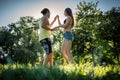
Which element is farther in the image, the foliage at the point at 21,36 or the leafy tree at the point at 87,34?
the foliage at the point at 21,36

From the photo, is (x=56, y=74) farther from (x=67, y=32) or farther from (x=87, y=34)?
(x=87, y=34)

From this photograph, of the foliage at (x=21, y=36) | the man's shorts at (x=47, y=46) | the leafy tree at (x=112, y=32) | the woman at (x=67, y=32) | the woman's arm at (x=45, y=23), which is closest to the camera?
the man's shorts at (x=47, y=46)

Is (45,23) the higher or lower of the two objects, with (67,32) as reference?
higher

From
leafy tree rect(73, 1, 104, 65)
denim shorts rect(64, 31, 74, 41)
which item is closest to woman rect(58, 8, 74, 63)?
denim shorts rect(64, 31, 74, 41)

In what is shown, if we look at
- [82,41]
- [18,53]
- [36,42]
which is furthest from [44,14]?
[36,42]

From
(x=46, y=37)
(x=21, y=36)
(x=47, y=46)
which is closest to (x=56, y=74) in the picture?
(x=47, y=46)

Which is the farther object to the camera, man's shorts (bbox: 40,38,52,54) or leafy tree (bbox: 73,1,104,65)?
leafy tree (bbox: 73,1,104,65)

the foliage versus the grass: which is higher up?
the foliage

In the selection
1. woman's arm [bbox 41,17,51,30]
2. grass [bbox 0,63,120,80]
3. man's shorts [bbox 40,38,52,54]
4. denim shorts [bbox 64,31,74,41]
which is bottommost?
grass [bbox 0,63,120,80]

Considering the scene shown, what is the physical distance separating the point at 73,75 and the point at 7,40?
220ft

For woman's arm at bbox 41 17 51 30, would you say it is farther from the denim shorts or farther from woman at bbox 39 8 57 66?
the denim shorts

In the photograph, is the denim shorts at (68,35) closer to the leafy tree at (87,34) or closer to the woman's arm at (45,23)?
the woman's arm at (45,23)

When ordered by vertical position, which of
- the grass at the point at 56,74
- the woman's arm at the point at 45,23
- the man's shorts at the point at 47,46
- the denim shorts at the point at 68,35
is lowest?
the grass at the point at 56,74

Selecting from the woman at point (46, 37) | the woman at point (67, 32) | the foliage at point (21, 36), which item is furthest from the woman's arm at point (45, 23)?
the foliage at point (21, 36)
